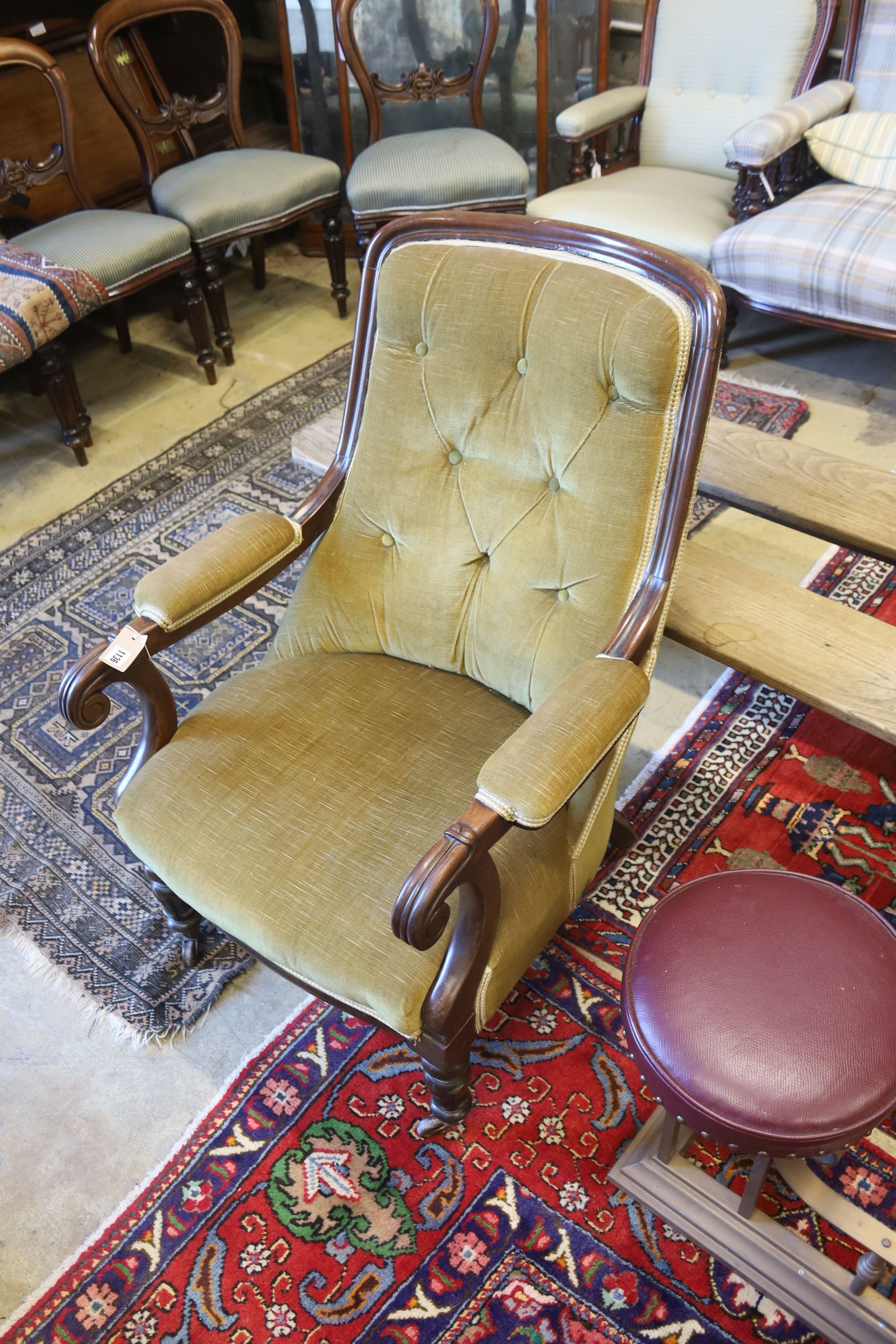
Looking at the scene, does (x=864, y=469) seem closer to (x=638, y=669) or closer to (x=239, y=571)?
(x=638, y=669)

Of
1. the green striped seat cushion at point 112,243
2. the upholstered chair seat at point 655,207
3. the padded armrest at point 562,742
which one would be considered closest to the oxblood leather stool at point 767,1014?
the padded armrest at point 562,742

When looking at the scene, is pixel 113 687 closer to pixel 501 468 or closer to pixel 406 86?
pixel 501 468

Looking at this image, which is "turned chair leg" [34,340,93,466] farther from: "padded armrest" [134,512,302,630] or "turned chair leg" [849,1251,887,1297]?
"turned chair leg" [849,1251,887,1297]

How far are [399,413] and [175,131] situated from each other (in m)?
2.31

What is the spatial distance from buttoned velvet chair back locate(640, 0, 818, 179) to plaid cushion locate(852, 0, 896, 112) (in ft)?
0.50

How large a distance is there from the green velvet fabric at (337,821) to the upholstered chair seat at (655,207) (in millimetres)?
1740

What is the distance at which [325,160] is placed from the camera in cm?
323

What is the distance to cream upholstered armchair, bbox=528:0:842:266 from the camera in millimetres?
2758

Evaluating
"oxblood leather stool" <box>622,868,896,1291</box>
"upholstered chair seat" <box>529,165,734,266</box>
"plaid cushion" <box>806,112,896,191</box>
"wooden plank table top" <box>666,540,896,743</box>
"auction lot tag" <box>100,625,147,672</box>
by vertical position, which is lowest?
"wooden plank table top" <box>666,540,896,743</box>

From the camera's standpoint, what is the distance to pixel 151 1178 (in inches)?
57.6

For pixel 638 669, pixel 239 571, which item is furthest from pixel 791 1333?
pixel 239 571

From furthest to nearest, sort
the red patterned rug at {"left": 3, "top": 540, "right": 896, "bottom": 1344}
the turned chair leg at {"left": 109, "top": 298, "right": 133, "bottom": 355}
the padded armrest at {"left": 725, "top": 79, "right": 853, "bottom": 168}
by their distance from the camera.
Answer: the turned chair leg at {"left": 109, "top": 298, "right": 133, "bottom": 355}, the padded armrest at {"left": 725, "top": 79, "right": 853, "bottom": 168}, the red patterned rug at {"left": 3, "top": 540, "right": 896, "bottom": 1344}

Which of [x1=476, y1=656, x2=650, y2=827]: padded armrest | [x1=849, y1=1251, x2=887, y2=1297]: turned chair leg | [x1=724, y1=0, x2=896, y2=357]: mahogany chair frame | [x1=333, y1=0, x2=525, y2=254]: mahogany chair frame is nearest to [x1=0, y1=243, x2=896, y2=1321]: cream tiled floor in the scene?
[x1=724, y1=0, x2=896, y2=357]: mahogany chair frame

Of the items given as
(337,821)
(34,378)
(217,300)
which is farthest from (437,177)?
(337,821)
